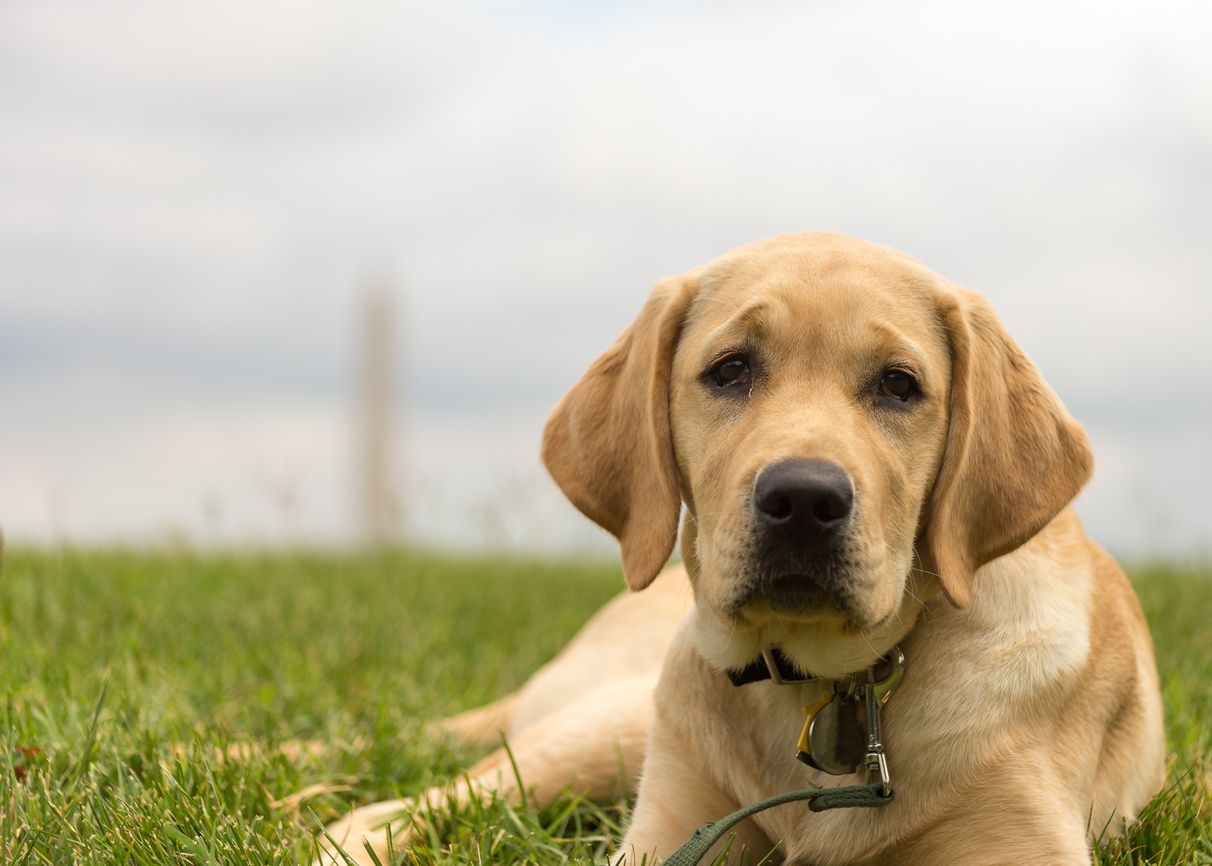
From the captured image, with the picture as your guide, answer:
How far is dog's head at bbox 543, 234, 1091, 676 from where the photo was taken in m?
2.85

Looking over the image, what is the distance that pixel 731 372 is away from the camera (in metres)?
3.21

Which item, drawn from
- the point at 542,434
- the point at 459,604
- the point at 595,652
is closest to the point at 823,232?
the point at 542,434

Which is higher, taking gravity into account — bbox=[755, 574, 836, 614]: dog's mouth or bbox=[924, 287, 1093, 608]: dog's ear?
bbox=[924, 287, 1093, 608]: dog's ear

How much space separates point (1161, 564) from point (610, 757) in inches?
272

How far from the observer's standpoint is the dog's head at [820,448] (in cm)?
285

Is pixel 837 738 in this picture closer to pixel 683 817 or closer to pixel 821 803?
pixel 821 803

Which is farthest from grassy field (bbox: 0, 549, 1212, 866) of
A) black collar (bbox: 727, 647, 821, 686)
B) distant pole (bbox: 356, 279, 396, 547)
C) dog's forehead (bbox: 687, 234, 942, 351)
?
distant pole (bbox: 356, 279, 396, 547)

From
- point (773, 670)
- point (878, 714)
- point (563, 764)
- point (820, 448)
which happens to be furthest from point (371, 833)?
point (820, 448)

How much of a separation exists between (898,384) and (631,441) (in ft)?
2.33

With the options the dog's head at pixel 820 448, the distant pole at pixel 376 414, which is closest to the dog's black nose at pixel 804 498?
the dog's head at pixel 820 448

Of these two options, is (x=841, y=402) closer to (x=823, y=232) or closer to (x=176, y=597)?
(x=823, y=232)

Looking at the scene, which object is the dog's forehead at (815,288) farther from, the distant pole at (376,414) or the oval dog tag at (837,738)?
the distant pole at (376,414)

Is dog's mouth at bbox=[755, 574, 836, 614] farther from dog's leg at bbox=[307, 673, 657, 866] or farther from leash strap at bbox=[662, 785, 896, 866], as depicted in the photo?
dog's leg at bbox=[307, 673, 657, 866]

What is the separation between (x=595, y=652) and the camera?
5074 mm
